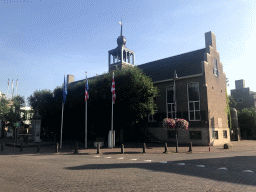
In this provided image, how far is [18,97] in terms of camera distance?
1702 inches

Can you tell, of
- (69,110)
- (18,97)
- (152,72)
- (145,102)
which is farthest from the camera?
(18,97)

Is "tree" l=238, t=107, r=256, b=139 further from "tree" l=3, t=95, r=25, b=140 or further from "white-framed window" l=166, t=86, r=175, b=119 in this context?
"tree" l=3, t=95, r=25, b=140

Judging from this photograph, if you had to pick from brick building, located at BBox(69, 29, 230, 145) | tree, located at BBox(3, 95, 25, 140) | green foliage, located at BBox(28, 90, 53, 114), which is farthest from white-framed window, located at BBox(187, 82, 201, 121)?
tree, located at BBox(3, 95, 25, 140)

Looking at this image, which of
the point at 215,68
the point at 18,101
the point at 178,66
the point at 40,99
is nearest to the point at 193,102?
the point at 178,66

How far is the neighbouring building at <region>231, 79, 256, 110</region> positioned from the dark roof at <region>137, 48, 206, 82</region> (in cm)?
2798

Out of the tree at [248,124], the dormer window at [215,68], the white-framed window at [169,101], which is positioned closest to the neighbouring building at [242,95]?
the tree at [248,124]

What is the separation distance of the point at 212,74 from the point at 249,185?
23614 mm

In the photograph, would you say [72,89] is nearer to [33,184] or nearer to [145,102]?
[145,102]

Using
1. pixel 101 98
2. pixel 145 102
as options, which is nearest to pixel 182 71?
pixel 145 102

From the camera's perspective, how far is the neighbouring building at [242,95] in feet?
160

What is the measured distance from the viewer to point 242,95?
50.2m

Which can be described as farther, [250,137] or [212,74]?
[250,137]

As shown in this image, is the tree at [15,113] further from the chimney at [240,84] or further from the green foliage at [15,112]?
the chimney at [240,84]

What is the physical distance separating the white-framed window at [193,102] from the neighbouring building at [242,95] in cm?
2998
